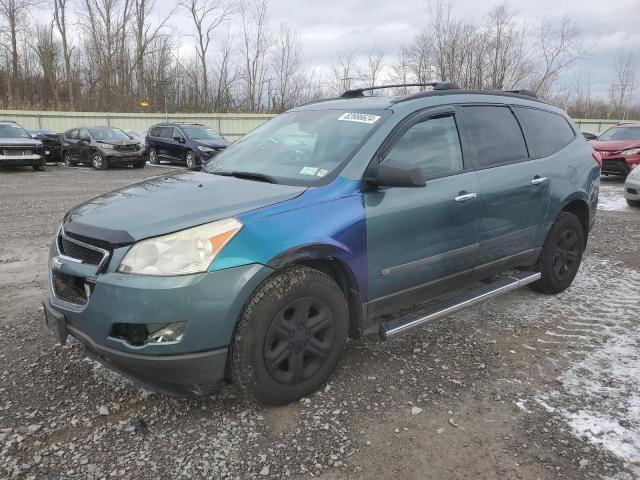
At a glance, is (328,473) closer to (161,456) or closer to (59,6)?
(161,456)

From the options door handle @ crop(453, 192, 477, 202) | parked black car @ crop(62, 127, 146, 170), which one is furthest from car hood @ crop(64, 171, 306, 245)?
parked black car @ crop(62, 127, 146, 170)

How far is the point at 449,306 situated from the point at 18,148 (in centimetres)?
1622

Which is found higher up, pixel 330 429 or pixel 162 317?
pixel 162 317

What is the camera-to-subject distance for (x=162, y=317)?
2426mm

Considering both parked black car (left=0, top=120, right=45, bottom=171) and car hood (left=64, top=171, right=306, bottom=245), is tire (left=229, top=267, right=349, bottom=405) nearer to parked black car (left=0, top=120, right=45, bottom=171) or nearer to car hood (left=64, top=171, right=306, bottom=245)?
car hood (left=64, top=171, right=306, bottom=245)

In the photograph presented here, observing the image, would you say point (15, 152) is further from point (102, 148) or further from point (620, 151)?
point (620, 151)

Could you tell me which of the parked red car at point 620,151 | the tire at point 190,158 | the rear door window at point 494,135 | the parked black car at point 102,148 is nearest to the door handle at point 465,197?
the rear door window at point 494,135

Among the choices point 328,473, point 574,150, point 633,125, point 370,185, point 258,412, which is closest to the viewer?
point 328,473

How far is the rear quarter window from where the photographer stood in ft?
14.5

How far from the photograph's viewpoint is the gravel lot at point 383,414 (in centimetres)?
242

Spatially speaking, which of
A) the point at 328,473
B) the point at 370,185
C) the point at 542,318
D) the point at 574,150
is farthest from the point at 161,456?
the point at 574,150

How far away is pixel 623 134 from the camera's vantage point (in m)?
14.4

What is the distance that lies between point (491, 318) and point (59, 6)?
40844 millimetres

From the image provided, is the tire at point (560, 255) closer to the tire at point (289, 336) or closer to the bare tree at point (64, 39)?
the tire at point (289, 336)
